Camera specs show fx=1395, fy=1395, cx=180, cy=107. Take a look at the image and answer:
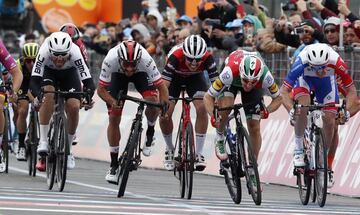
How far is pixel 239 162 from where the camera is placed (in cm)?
1537

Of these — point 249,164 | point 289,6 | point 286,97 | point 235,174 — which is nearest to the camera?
point 249,164

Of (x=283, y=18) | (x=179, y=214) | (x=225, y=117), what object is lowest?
(x=179, y=214)

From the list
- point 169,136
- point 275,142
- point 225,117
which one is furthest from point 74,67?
point 275,142

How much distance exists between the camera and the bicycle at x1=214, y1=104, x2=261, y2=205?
14.9 m

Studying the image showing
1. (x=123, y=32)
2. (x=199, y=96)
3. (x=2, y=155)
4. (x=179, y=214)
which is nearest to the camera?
(x=179, y=214)

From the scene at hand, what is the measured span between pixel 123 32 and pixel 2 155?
331 inches

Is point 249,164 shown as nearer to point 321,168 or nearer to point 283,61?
point 321,168

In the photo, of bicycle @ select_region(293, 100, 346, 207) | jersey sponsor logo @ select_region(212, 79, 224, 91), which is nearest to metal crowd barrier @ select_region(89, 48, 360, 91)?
bicycle @ select_region(293, 100, 346, 207)

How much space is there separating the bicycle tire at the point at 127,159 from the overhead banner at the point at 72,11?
17.4 meters

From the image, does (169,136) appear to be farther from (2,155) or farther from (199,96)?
(2,155)

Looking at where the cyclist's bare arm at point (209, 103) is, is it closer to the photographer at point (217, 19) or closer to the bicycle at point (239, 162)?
the bicycle at point (239, 162)

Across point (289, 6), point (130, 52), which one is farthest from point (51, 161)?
point (289, 6)

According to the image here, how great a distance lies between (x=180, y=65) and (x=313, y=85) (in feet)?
5.84

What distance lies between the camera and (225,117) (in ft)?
51.9
